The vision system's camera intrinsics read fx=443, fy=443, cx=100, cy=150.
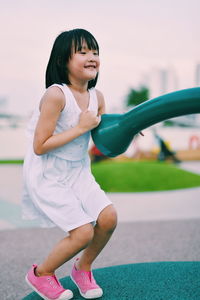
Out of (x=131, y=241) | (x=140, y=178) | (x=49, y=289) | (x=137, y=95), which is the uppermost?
(x=49, y=289)

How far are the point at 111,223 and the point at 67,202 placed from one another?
0.22 meters

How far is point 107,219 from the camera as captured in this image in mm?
1944

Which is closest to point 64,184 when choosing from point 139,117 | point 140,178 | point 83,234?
point 83,234

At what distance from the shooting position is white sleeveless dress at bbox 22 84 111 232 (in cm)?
191

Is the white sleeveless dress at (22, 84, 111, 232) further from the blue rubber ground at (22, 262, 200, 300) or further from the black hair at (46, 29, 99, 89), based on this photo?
the blue rubber ground at (22, 262, 200, 300)

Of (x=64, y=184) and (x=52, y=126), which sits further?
(x=64, y=184)

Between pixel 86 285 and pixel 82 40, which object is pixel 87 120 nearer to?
pixel 82 40

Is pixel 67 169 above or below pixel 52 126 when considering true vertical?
below

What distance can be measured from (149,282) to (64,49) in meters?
1.20

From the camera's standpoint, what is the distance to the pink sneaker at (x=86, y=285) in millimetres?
2037

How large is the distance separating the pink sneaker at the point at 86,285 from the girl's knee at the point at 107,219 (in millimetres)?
283

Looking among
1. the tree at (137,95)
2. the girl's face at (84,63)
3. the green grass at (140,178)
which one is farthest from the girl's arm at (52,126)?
the tree at (137,95)

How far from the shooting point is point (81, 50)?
1904 mm

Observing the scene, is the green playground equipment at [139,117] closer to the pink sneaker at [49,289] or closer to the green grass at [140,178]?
the pink sneaker at [49,289]
